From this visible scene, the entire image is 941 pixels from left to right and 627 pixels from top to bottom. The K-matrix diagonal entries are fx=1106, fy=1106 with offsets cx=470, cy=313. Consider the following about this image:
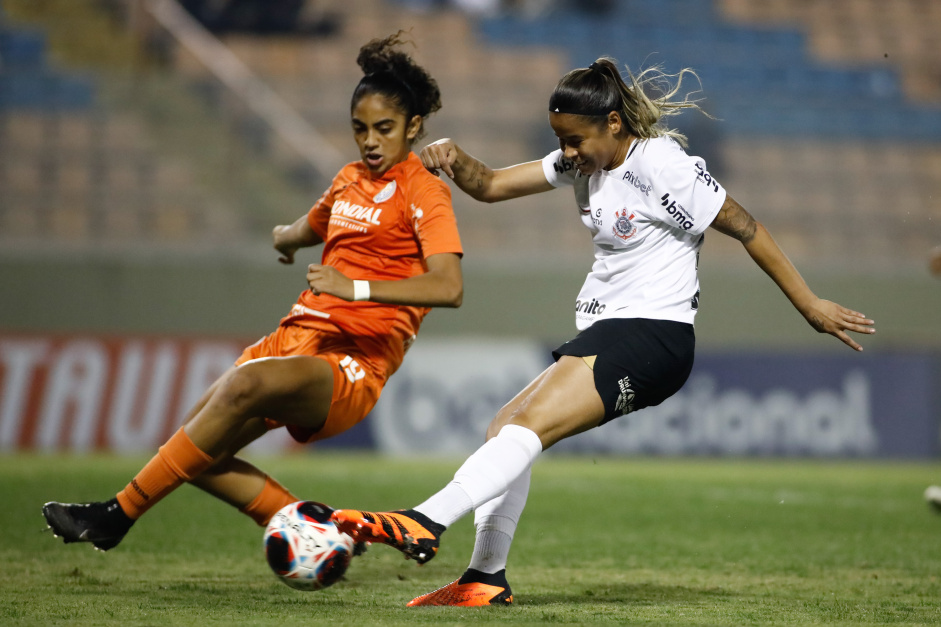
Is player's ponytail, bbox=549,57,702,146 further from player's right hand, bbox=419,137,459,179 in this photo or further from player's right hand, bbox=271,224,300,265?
player's right hand, bbox=271,224,300,265

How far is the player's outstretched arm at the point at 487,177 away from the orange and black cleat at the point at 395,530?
1477 millimetres

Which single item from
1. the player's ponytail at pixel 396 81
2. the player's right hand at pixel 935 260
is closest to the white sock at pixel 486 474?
the player's ponytail at pixel 396 81

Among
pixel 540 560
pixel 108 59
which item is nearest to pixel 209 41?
pixel 108 59

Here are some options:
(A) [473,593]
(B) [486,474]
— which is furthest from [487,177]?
(A) [473,593]

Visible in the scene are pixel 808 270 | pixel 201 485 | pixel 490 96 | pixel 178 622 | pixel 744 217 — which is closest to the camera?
pixel 178 622

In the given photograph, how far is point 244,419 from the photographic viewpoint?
4145mm

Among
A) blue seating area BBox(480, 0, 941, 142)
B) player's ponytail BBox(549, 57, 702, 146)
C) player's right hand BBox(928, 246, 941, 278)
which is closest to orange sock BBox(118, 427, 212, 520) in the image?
player's ponytail BBox(549, 57, 702, 146)

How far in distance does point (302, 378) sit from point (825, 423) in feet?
33.7

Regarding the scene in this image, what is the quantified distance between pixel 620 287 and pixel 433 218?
29.5 inches

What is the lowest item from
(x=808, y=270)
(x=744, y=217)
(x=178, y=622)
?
(x=178, y=622)

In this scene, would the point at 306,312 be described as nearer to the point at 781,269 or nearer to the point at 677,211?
the point at 677,211

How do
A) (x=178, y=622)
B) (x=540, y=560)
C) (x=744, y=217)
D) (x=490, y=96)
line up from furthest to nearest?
(x=490, y=96) < (x=540, y=560) < (x=744, y=217) < (x=178, y=622)

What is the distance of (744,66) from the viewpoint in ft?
56.9

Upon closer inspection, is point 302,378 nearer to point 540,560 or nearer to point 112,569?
point 112,569
